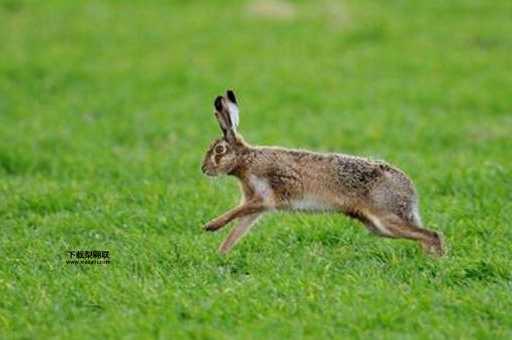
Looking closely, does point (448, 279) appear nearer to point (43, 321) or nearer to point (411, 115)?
point (43, 321)

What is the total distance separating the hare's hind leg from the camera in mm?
8242

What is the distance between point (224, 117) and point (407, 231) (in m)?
1.60

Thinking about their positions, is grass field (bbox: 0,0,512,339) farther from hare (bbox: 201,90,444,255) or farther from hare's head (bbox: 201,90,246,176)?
hare's head (bbox: 201,90,246,176)

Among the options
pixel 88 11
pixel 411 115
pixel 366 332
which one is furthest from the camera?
pixel 88 11

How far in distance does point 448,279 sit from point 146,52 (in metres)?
11.8

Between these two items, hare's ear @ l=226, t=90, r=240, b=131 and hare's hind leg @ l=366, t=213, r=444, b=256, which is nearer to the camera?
hare's hind leg @ l=366, t=213, r=444, b=256

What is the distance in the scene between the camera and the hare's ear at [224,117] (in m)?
8.45

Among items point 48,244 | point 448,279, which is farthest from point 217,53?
point 448,279

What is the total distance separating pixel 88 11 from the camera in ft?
69.0

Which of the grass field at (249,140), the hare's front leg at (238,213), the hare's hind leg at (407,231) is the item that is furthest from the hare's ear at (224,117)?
the hare's hind leg at (407,231)

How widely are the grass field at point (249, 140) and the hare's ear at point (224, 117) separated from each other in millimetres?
859

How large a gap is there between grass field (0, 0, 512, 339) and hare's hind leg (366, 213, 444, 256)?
0.53 feet

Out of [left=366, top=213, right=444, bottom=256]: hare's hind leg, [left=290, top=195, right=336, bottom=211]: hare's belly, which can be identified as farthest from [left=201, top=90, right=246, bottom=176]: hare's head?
[left=366, top=213, right=444, bottom=256]: hare's hind leg

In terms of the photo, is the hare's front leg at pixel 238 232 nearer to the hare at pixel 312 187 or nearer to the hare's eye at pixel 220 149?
the hare at pixel 312 187
